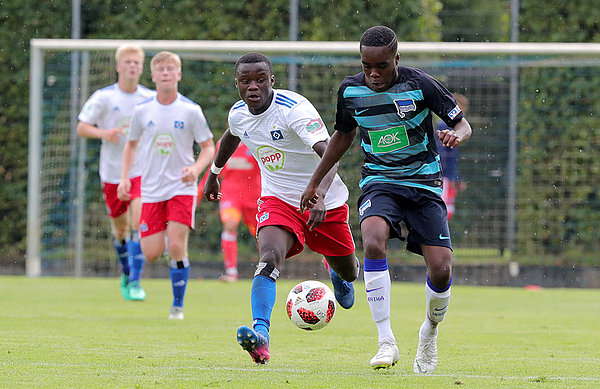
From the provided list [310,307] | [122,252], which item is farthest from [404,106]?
[122,252]

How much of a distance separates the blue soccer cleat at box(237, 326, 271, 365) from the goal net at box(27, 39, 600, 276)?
9264mm

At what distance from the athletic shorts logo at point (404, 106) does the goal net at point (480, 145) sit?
28.7 ft

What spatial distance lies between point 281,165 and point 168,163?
300 cm

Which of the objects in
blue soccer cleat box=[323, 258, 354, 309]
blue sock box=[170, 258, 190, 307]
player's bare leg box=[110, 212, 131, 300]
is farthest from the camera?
player's bare leg box=[110, 212, 131, 300]

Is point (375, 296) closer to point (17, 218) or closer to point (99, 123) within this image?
point (99, 123)

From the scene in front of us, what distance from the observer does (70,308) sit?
33.3 ft

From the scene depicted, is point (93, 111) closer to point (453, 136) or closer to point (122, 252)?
point (122, 252)

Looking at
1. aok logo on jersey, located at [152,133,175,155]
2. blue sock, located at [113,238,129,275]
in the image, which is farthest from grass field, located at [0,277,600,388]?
aok logo on jersey, located at [152,133,175,155]

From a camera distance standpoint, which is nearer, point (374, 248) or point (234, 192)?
point (374, 248)

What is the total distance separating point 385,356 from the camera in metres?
5.63

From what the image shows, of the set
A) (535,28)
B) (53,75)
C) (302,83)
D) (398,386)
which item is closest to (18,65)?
(53,75)

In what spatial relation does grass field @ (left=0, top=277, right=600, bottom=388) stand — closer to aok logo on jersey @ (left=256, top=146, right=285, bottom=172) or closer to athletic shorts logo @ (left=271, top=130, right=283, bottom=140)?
aok logo on jersey @ (left=256, top=146, right=285, bottom=172)

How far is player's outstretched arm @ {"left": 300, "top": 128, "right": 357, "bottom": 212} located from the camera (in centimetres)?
615

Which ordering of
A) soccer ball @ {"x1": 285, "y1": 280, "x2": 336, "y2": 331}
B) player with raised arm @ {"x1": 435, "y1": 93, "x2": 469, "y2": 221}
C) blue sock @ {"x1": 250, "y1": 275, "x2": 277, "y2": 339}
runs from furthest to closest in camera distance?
player with raised arm @ {"x1": 435, "y1": 93, "x2": 469, "y2": 221}, soccer ball @ {"x1": 285, "y1": 280, "x2": 336, "y2": 331}, blue sock @ {"x1": 250, "y1": 275, "x2": 277, "y2": 339}
